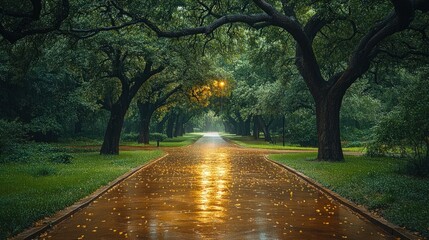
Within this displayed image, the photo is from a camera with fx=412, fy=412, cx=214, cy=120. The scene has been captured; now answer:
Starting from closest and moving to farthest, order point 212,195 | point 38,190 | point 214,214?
point 214,214
point 212,195
point 38,190

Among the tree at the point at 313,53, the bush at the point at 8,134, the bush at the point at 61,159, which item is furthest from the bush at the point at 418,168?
the bush at the point at 8,134

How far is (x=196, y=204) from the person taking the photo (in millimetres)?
10422

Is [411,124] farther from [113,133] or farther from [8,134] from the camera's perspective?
[113,133]

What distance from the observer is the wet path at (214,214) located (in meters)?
7.55

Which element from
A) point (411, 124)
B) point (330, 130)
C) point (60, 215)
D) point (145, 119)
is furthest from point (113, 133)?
point (60, 215)

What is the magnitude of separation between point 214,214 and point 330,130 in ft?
50.5

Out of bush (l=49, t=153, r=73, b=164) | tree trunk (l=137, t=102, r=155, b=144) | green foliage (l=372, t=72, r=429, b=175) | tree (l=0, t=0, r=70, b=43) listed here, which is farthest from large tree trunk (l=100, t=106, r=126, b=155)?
tree trunk (l=137, t=102, r=155, b=144)

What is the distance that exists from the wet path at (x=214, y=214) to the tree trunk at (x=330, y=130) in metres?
8.81

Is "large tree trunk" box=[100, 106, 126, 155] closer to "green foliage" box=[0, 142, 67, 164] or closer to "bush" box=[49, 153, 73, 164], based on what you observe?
"green foliage" box=[0, 142, 67, 164]

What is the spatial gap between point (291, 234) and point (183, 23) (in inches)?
742

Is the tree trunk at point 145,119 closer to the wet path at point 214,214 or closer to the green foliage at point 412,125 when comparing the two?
the wet path at point 214,214

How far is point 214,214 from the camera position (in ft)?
30.1

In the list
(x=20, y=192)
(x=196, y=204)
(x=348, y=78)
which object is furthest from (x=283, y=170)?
(x=20, y=192)

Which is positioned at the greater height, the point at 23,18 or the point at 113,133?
the point at 23,18
